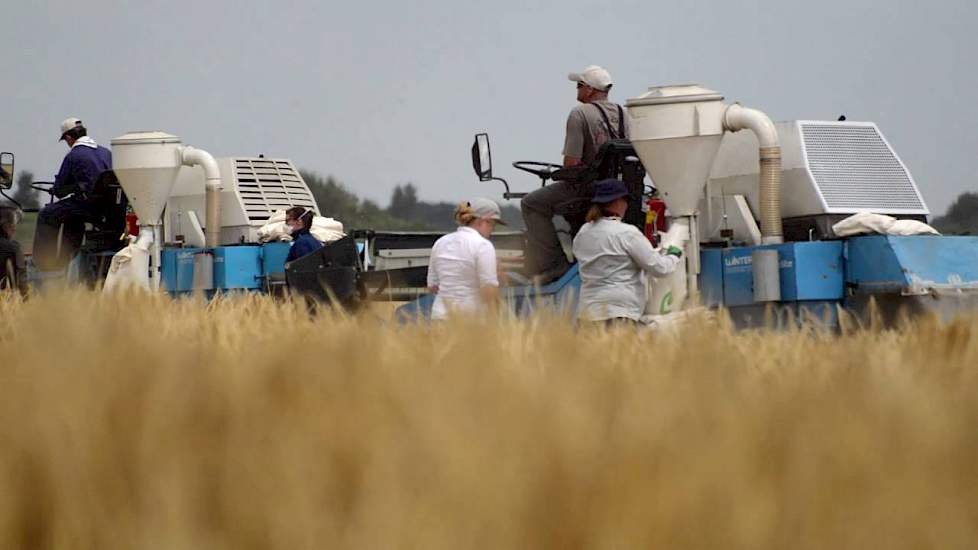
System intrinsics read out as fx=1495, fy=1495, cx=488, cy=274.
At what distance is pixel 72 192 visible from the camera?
16.4 meters

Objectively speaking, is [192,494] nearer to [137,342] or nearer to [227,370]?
[227,370]

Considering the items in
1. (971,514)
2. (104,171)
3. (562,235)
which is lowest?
(971,514)

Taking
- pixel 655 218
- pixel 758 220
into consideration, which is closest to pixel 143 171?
pixel 655 218

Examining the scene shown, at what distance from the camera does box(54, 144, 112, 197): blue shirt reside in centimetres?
1630

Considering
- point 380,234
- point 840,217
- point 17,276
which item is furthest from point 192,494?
point 380,234

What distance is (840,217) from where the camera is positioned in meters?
11.2

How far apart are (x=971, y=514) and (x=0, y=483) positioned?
A: 1.45 metres

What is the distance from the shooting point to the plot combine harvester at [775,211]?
408 inches

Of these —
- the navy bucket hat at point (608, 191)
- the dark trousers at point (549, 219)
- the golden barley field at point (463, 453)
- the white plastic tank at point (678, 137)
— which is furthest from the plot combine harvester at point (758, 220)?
the golden barley field at point (463, 453)

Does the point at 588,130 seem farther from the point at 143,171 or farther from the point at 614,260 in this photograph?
the point at 143,171

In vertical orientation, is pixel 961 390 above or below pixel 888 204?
below

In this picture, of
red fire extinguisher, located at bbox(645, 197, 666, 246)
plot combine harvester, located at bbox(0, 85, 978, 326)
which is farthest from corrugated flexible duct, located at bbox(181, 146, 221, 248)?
red fire extinguisher, located at bbox(645, 197, 666, 246)

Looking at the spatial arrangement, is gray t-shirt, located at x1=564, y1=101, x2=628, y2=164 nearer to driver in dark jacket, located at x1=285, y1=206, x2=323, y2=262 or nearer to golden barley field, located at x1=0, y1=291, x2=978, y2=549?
driver in dark jacket, located at x1=285, y1=206, x2=323, y2=262

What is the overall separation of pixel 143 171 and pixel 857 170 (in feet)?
26.5
